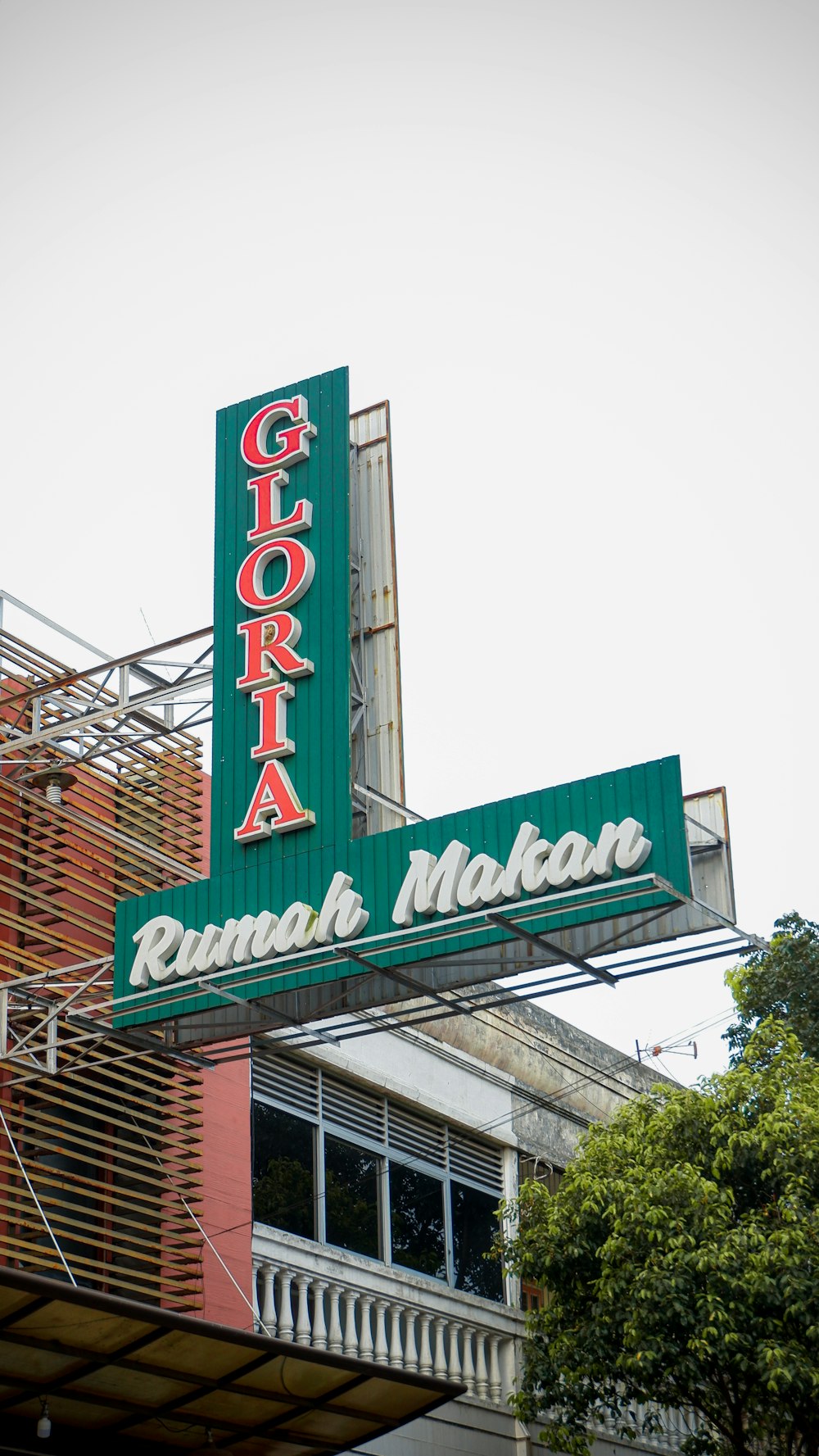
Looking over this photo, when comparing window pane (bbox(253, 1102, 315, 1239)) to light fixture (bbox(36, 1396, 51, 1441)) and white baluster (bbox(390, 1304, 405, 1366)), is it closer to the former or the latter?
white baluster (bbox(390, 1304, 405, 1366))

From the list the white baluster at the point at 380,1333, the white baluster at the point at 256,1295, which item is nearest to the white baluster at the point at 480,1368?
the white baluster at the point at 380,1333

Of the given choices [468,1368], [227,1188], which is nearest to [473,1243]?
[468,1368]

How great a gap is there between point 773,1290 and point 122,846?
28.0 feet

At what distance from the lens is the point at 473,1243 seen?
2402cm

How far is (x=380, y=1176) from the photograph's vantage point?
22.9 metres

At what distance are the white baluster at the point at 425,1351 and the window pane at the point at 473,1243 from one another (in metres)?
1.38

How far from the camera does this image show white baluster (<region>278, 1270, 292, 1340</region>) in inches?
789

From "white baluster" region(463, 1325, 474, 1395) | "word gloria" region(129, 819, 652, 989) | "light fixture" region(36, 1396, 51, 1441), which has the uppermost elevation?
"word gloria" region(129, 819, 652, 989)

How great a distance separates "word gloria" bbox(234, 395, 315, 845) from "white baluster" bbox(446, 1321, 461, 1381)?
737cm

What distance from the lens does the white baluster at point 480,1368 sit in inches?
891

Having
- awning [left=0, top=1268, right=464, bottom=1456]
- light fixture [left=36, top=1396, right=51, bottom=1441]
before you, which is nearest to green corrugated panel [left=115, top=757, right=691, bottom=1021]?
awning [left=0, top=1268, right=464, bottom=1456]

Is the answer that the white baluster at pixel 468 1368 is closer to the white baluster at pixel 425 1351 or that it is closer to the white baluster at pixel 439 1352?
the white baluster at pixel 439 1352

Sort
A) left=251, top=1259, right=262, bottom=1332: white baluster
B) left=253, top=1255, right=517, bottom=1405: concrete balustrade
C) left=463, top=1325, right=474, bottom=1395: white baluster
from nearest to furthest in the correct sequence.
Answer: left=251, top=1259, right=262, bottom=1332: white baluster
left=253, top=1255, right=517, bottom=1405: concrete balustrade
left=463, top=1325, right=474, bottom=1395: white baluster

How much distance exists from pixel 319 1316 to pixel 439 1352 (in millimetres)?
2249
